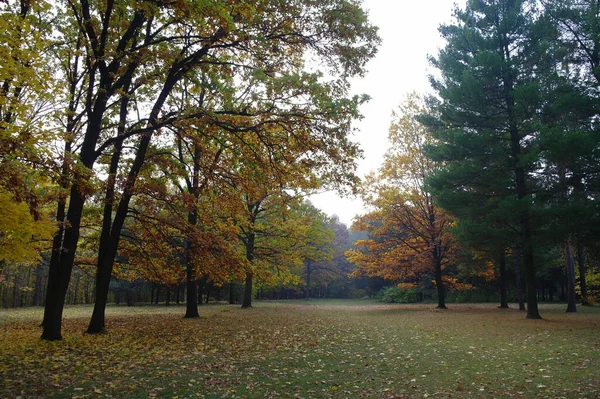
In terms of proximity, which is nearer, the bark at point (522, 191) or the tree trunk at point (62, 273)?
the tree trunk at point (62, 273)

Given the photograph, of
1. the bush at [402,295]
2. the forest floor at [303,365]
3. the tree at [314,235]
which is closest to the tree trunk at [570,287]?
the forest floor at [303,365]

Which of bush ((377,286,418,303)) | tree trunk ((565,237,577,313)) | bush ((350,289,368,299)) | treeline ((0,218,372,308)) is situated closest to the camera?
tree trunk ((565,237,577,313))

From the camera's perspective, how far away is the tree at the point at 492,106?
661 inches

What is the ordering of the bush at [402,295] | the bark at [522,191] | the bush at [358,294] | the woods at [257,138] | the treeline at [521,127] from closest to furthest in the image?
the woods at [257,138] < the treeline at [521,127] < the bark at [522,191] < the bush at [402,295] < the bush at [358,294]

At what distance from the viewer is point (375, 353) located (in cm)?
905

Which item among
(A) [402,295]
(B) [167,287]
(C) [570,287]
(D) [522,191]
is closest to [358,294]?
(A) [402,295]

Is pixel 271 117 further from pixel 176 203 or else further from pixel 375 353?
pixel 375 353

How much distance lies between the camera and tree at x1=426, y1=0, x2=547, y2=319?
16781mm

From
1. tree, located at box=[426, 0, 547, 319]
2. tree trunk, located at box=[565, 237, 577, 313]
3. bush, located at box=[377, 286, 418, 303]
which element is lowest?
bush, located at box=[377, 286, 418, 303]

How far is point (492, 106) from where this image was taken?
60.0 feet

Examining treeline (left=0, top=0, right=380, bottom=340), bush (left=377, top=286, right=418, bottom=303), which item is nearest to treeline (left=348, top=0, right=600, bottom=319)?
treeline (left=0, top=0, right=380, bottom=340)

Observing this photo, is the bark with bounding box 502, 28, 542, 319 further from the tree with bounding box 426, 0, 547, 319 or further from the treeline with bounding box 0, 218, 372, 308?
the treeline with bounding box 0, 218, 372, 308

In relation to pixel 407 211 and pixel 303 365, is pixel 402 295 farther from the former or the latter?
pixel 303 365

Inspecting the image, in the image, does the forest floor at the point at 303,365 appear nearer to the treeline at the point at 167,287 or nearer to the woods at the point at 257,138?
the woods at the point at 257,138
